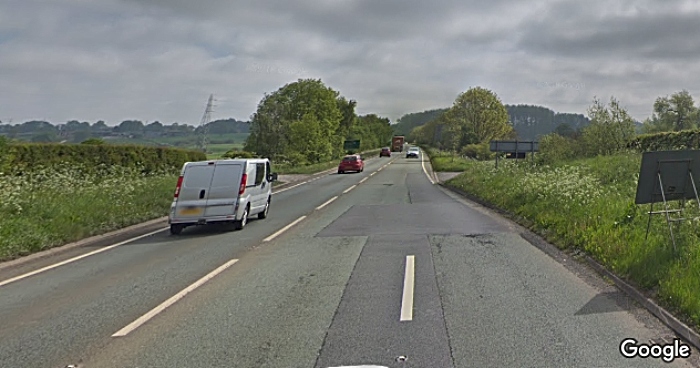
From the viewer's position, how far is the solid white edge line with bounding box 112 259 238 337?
5.86 meters

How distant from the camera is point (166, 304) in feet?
22.6

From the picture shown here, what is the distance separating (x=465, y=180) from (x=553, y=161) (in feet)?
20.3

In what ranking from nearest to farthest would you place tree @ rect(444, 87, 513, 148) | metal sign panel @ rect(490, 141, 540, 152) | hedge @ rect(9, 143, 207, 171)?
hedge @ rect(9, 143, 207, 171) < metal sign panel @ rect(490, 141, 540, 152) < tree @ rect(444, 87, 513, 148)

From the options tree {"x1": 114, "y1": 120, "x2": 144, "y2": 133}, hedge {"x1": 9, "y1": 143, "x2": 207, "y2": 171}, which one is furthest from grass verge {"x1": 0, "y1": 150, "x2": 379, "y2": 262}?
tree {"x1": 114, "y1": 120, "x2": 144, "y2": 133}

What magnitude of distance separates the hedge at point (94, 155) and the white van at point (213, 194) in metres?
13.5

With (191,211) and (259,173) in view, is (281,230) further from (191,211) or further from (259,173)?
(259,173)

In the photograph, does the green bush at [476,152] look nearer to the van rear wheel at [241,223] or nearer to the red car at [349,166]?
the red car at [349,166]

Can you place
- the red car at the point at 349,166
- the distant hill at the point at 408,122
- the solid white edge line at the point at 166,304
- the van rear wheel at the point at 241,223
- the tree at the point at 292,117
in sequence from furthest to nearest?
the distant hill at the point at 408,122
the tree at the point at 292,117
the red car at the point at 349,166
the van rear wheel at the point at 241,223
the solid white edge line at the point at 166,304

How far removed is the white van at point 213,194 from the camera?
13789mm

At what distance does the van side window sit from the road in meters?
4.28

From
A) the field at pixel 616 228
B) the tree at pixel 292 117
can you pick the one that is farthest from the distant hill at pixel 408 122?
the field at pixel 616 228

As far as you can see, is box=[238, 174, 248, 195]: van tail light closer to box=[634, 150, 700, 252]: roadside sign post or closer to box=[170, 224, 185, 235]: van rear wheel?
box=[170, 224, 185, 235]: van rear wheel

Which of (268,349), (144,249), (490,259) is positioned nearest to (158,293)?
(268,349)

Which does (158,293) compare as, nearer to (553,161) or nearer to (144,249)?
(144,249)
